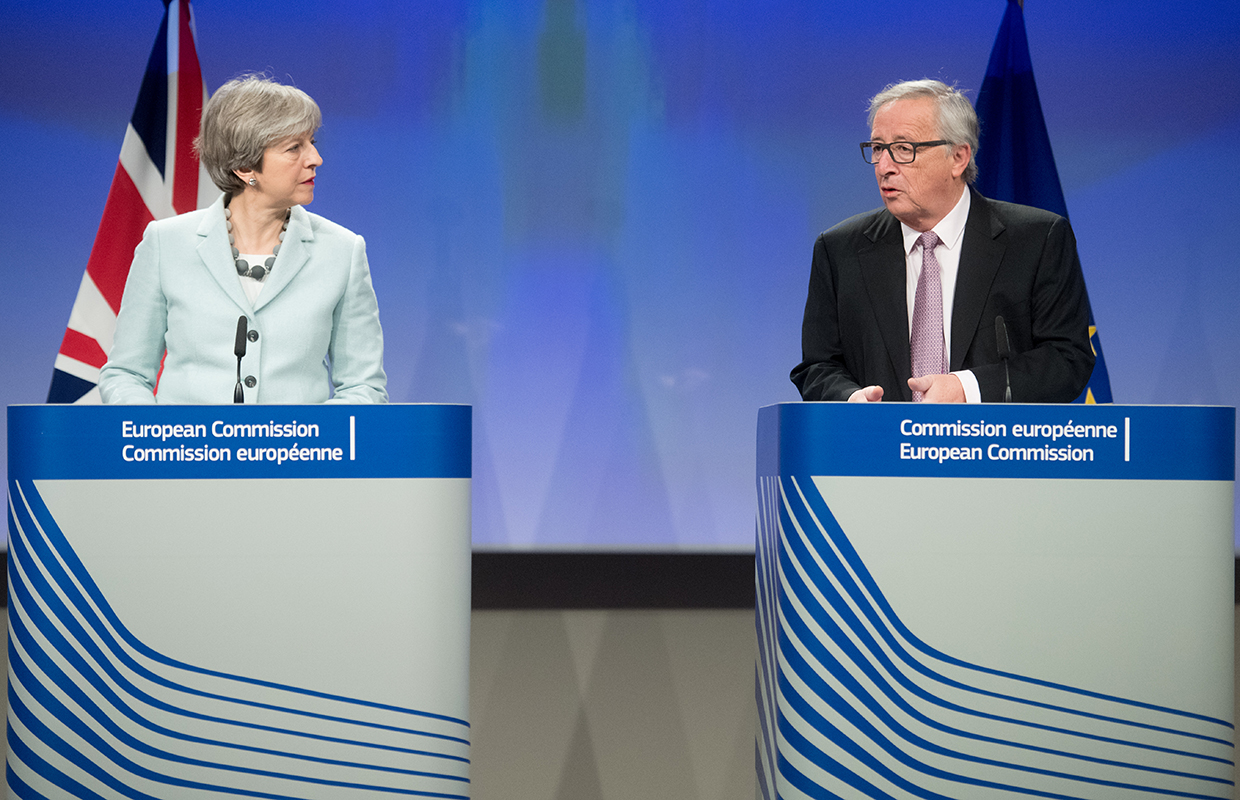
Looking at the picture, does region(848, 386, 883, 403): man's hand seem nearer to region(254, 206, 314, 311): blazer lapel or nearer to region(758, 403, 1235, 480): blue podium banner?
region(758, 403, 1235, 480): blue podium banner

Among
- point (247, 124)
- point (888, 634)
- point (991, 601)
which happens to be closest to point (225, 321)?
point (247, 124)

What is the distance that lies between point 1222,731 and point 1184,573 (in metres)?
0.26

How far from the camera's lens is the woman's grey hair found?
6.96ft

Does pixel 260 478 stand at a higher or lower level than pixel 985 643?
higher

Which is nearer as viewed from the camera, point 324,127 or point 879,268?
point 879,268

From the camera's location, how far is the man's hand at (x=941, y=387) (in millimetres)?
1947

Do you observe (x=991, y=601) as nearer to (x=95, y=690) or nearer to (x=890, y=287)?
(x=890, y=287)

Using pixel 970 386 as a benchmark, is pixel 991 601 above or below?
below

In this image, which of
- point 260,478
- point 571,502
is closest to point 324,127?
point 571,502

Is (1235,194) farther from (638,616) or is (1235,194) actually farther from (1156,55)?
(638,616)

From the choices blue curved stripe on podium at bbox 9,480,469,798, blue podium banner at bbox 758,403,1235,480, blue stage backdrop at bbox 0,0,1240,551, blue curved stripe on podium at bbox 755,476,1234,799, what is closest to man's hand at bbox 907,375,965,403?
blue podium banner at bbox 758,403,1235,480

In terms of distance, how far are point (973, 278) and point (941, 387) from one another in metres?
0.37

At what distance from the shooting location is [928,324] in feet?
7.36

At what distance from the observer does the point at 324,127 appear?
11.3ft
